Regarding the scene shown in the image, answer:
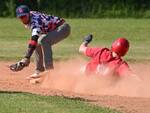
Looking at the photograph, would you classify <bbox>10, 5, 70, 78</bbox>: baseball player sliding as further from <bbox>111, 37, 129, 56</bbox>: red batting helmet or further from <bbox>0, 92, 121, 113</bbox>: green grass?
<bbox>0, 92, 121, 113</bbox>: green grass

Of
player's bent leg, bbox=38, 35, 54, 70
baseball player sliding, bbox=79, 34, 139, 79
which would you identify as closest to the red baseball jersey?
baseball player sliding, bbox=79, 34, 139, 79

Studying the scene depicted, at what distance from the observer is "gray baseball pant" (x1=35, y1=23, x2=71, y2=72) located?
1362cm

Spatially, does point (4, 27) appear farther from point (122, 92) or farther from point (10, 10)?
point (122, 92)

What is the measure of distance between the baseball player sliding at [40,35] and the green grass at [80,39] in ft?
17.5

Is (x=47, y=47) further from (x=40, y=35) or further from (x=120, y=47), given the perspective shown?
(x=120, y=47)

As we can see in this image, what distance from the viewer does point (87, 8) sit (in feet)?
157

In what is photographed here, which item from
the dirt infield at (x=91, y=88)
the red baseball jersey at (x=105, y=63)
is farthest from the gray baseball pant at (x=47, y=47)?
the red baseball jersey at (x=105, y=63)

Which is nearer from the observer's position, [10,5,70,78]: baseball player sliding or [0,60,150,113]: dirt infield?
[0,60,150,113]: dirt infield

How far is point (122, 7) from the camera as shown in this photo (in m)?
48.4

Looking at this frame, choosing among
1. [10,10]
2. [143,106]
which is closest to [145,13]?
[10,10]

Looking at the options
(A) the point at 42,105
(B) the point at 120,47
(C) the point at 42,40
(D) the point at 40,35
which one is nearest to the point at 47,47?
(C) the point at 42,40

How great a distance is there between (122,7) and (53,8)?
505cm

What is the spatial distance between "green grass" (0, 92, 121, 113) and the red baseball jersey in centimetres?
221

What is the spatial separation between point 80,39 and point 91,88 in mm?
15838
